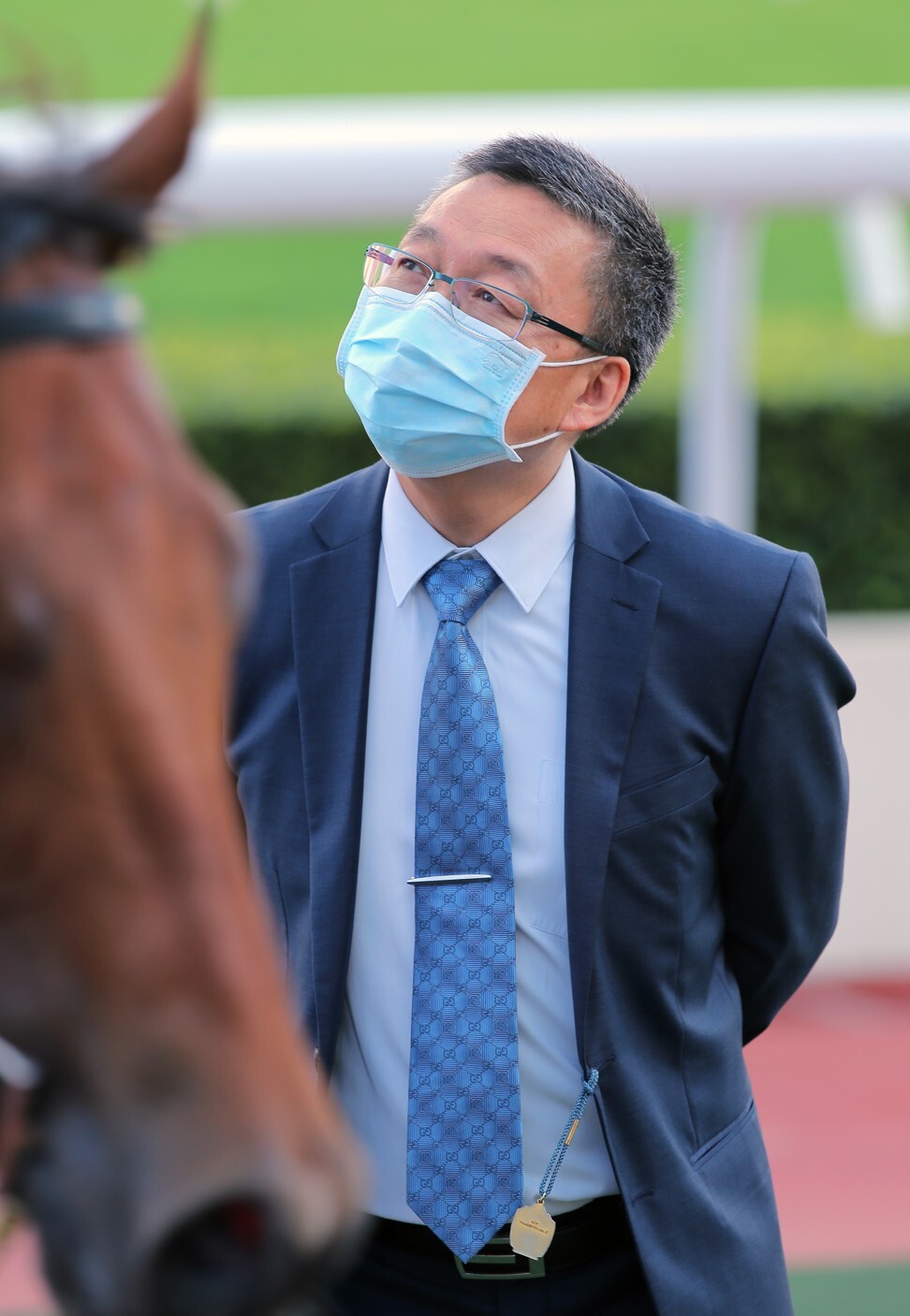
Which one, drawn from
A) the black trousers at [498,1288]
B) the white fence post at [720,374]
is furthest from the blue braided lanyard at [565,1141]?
the white fence post at [720,374]

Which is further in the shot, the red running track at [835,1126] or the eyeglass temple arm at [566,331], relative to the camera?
the red running track at [835,1126]

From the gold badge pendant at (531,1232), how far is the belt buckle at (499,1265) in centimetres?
5

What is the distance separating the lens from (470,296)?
102 inches

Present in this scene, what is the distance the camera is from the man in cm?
239

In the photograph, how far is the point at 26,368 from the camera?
4.56 feet

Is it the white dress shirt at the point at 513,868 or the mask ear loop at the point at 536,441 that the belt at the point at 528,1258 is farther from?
the mask ear loop at the point at 536,441

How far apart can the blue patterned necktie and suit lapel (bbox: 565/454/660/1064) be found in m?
0.10

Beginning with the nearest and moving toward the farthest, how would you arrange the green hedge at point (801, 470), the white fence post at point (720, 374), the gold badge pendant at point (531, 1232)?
the gold badge pendant at point (531, 1232)
the white fence post at point (720, 374)
the green hedge at point (801, 470)

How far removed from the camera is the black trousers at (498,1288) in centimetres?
240

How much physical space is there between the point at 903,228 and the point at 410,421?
1814 centimetres

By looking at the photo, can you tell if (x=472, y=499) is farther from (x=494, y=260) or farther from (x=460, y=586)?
(x=494, y=260)

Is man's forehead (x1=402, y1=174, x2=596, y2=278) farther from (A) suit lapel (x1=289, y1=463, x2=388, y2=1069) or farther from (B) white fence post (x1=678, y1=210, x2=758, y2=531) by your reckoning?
(B) white fence post (x1=678, y1=210, x2=758, y2=531)

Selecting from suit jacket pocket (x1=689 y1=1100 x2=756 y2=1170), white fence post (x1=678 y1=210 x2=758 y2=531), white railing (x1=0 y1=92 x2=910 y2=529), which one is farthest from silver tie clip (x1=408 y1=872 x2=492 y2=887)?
white fence post (x1=678 y1=210 x2=758 y2=531)

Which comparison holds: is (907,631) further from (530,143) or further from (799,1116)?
(530,143)
